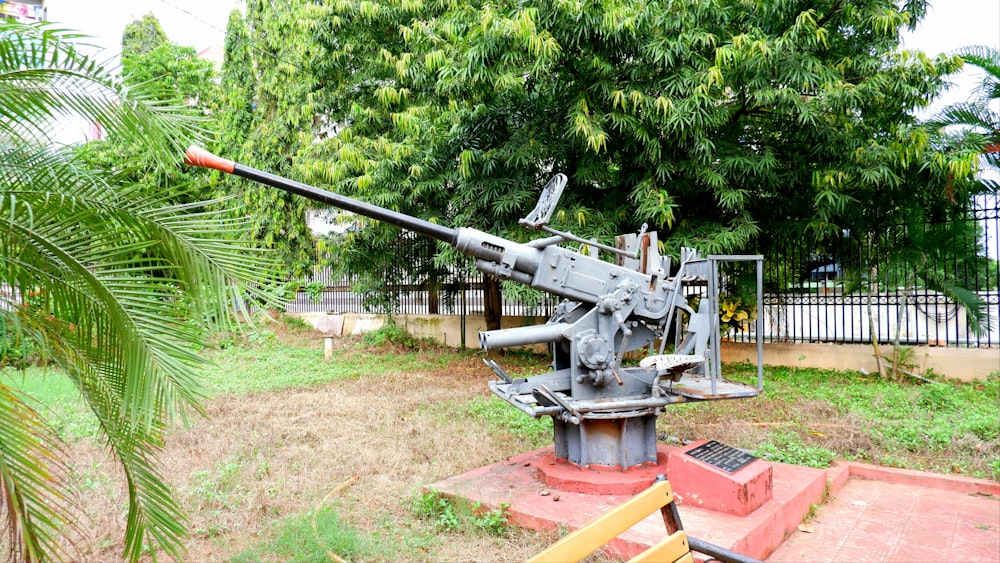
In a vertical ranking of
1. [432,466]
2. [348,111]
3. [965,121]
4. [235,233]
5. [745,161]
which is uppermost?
[348,111]

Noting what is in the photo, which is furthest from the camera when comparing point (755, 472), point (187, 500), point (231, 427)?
point (231, 427)

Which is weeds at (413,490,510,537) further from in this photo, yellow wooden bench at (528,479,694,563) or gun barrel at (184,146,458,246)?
yellow wooden bench at (528,479,694,563)

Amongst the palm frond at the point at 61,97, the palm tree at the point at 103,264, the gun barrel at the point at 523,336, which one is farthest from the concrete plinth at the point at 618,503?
the palm frond at the point at 61,97

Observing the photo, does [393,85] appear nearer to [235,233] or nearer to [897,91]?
[897,91]

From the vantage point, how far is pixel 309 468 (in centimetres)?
530

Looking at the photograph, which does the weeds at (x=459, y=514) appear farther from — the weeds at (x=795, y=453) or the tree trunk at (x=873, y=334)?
the tree trunk at (x=873, y=334)

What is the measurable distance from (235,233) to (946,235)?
8718 millimetres

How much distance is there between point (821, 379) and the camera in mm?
8805

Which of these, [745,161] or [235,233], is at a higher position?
[745,161]

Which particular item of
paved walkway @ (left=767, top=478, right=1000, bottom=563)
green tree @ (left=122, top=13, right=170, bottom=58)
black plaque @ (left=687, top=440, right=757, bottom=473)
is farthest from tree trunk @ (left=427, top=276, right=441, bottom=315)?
green tree @ (left=122, top=13, right=170, bottom=58)

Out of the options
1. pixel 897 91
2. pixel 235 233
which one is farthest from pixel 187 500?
pixel 897 91

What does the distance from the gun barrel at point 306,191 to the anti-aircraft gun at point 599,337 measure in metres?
0.02

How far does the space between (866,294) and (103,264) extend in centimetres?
959

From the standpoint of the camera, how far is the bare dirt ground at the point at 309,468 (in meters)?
3.96
